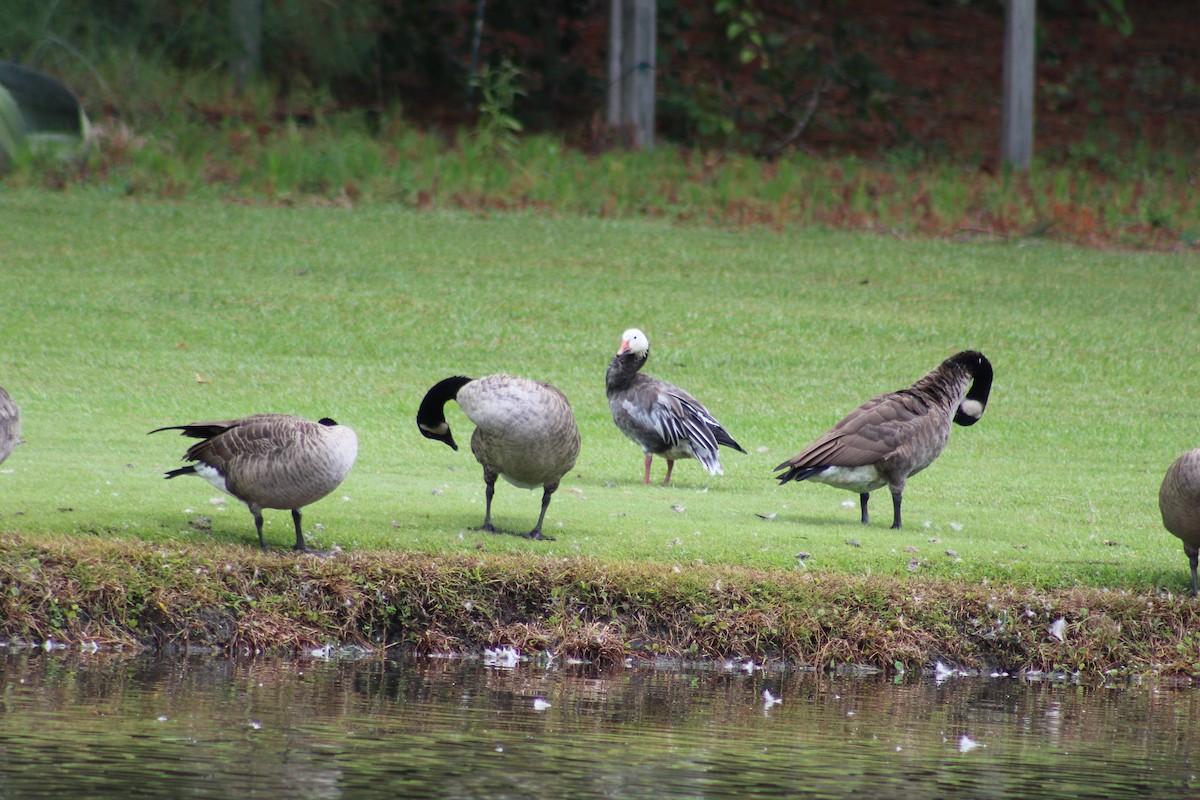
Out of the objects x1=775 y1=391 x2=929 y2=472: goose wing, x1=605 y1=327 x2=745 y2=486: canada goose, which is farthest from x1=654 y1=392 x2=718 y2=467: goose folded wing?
x1=775 y1=391 x2=929 y2=472: goose wing

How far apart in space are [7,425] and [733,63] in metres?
23.6

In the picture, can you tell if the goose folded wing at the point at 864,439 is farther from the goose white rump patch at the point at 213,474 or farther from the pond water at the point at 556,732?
the goose white rump patch at the point at 213,474

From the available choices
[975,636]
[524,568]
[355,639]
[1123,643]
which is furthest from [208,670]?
[1123,643]

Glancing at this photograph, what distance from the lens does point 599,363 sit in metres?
16.4

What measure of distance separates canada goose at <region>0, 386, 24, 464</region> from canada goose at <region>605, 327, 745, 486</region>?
15.0ft

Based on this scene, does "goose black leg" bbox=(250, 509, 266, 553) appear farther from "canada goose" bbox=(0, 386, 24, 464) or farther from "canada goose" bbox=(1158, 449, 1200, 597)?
"canada goose" bbox=(1158, 449, 1200, 597)

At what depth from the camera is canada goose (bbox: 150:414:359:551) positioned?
27.9 feet

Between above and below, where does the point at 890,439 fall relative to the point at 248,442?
above

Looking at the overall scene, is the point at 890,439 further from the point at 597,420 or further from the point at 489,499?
the point at 597,420

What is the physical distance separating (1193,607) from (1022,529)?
1761 mm

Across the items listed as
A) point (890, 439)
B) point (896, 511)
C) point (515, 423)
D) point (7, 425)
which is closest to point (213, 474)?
point (7, 425)

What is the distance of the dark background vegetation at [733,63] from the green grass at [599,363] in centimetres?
526

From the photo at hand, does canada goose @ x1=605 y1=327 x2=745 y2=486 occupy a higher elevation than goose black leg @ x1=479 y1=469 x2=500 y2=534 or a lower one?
higher

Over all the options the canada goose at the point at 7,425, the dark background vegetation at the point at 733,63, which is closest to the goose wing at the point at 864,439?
the canada goose at the point at 7,425
